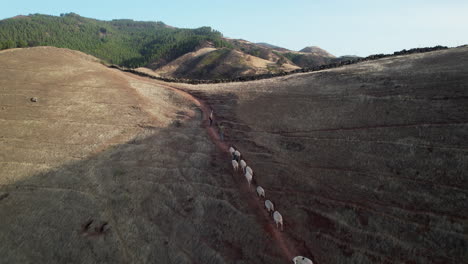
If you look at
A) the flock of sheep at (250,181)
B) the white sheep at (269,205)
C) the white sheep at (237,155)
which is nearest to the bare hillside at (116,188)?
the white sheep at (269,205)

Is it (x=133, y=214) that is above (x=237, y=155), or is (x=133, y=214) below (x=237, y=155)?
below

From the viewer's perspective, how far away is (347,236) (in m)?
16.9

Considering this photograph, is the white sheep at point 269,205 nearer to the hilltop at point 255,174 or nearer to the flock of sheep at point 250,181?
the flock of sheep at point 250,181

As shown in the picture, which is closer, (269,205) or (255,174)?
(269,205)

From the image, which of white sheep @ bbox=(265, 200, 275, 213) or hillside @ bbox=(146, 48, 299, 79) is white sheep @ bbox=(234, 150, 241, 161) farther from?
hillside @ bbox=(146, 48, 299, 79)

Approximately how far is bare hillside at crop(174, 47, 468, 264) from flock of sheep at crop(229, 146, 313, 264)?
97 centimetres

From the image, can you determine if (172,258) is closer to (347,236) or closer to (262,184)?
(262,184)

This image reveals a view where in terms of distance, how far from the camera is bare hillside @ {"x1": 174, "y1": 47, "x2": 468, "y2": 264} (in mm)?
16266

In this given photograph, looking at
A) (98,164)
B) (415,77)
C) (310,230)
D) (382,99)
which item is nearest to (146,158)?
(98,164)

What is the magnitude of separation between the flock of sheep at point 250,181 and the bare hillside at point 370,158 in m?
0.97

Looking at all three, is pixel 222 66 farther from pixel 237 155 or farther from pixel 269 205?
pixel 269 205

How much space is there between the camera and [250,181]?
2247 cm

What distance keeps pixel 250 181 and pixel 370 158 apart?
37.1ft

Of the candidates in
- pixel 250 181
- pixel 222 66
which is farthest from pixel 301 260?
pixel 222 66
